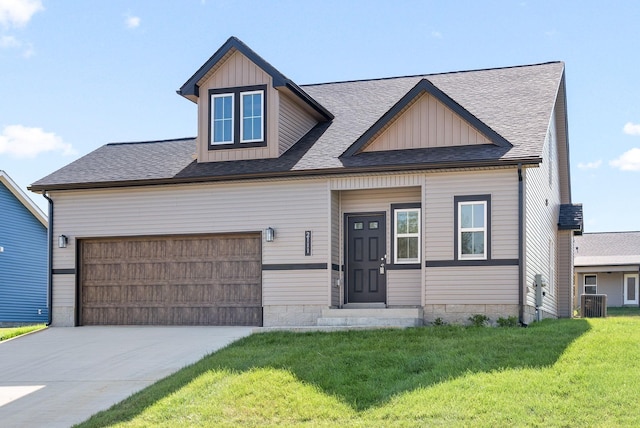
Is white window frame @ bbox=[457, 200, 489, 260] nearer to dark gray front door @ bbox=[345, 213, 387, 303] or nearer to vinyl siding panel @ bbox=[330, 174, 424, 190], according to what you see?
vinyl siding panel @ bbox=[330, 174, 424, 190]

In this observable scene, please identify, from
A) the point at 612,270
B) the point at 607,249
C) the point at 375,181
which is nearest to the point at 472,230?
the point at 375,181

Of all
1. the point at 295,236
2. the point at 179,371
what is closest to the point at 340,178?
the point at 295,236

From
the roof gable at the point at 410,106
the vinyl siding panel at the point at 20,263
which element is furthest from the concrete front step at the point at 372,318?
the vinyl siding panel at the point at 20,263

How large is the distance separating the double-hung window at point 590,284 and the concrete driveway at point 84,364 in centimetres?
2489

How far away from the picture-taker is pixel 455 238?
1789cm

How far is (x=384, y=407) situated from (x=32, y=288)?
23866 millimetres

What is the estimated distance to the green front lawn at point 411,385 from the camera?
11000mm

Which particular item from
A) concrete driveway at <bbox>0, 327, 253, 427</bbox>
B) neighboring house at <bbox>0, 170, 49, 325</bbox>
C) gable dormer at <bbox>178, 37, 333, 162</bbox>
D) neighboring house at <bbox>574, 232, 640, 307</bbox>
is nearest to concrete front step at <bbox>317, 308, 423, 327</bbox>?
concrete driveway at <bbox>0, 327, 253, 427</bbox>

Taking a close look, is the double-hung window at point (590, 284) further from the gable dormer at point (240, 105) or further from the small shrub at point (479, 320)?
the small shrub at point (479, 320)

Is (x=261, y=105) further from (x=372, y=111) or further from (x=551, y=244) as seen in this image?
(x=551, y=244)

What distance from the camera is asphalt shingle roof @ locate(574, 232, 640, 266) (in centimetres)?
3825

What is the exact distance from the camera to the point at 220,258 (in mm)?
19969

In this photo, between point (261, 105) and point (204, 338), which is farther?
point (261, 105)

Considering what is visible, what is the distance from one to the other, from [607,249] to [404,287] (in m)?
24.6
